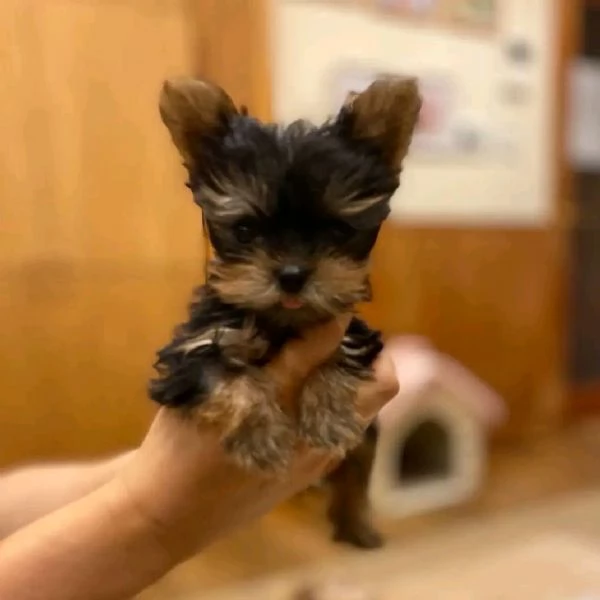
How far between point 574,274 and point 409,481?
141 cm

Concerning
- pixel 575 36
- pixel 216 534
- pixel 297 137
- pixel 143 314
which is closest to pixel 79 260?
pixel 143 314

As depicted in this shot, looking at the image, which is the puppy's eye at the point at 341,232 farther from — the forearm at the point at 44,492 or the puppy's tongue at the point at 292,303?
the forearm at the point at 44,492

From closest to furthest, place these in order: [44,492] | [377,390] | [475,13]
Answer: [377,390] → [44,492] → [475,13]

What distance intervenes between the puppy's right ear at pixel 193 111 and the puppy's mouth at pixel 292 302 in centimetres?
18

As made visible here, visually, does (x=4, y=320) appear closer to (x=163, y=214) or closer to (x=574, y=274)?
(x=163, y=214)

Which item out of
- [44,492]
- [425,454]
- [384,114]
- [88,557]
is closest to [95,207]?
[44,492]

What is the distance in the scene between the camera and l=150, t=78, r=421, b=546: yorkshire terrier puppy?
886mm

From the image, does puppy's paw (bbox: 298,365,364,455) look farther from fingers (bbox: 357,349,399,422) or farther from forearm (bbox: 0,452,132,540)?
forearm (bbox: 0,452,132,540)

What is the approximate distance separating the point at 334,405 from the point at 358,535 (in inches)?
14.9

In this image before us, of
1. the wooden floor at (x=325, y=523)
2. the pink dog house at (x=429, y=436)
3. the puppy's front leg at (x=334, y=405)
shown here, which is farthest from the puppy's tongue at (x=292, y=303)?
the pink dog house at (x=429, y=436)

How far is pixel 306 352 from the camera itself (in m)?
0.97

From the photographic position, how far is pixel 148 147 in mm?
2391

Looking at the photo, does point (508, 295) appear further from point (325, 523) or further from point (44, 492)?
point (44, 492)

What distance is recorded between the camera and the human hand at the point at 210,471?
0.97 metres
